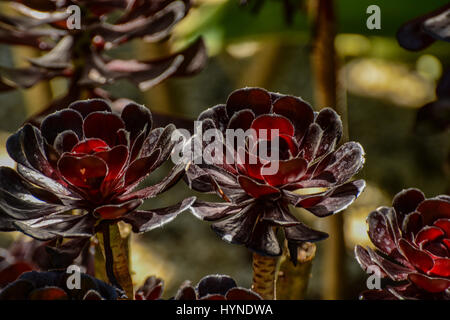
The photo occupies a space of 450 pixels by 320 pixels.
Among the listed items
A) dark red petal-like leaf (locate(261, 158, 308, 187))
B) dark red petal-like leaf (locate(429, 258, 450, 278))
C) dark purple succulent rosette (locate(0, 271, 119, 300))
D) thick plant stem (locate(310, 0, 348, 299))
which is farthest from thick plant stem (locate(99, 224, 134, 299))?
thick plant stem (locate(310, 0, 348, 299))

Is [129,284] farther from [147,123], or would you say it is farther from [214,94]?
[214,94]

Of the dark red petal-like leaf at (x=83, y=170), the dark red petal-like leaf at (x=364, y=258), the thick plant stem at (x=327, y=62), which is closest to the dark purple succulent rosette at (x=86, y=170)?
the dark red petal-like leaf at (x=83, y=170)

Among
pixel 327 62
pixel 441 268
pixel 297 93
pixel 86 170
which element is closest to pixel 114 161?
pixel 86 170

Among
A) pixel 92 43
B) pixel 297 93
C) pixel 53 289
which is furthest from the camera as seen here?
pixel 297 93

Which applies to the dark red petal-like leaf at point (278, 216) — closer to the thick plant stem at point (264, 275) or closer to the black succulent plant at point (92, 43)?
the thick plant stem at point (264, 275)

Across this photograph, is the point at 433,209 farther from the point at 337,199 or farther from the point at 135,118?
the point at 135,118

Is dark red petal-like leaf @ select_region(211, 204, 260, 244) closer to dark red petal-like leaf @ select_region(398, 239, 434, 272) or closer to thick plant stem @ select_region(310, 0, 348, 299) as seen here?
dark red petal-like leaf @ select_region(398, 239, 434, 272)
